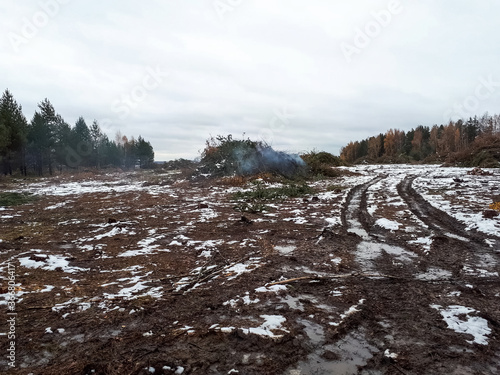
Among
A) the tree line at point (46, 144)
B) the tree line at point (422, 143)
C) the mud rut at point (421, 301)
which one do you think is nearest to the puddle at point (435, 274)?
the mud rut at point (421, 301)

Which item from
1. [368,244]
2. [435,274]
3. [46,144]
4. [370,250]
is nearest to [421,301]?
[435,274]

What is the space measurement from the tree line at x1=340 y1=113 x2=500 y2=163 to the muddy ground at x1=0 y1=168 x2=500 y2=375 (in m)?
54.3

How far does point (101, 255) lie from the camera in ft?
21.4

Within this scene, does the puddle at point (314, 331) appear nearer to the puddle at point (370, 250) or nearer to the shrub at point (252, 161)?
the puddle at point (370, 250)

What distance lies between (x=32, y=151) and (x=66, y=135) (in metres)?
8.53

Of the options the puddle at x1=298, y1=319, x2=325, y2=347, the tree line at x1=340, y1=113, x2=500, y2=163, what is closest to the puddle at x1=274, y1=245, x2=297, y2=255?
the puddle at x1=298, y1=319, x2=325, y2=347

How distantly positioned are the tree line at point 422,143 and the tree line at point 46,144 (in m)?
55.4

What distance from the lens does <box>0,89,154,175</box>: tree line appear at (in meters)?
35.4

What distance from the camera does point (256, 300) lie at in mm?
4207

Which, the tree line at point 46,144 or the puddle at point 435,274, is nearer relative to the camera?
the puddle at point 435,274

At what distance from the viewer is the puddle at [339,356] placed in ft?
9.13

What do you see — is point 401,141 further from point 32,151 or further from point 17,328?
point 17,328

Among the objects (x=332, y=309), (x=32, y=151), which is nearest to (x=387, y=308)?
(x=332, y=309)

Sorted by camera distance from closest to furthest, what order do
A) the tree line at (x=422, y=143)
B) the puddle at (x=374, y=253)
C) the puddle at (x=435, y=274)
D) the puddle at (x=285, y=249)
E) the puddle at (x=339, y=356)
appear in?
the puddle at (x=339, y=356) < the puddle at (x=435, y=274) < the puddle at (x=374, y=253) < the puddle at (x=285, y=249) < the tree line at (x=422, y=143)
